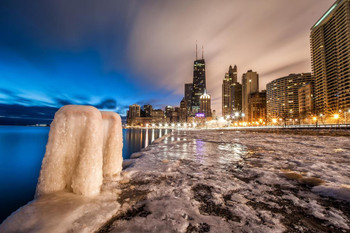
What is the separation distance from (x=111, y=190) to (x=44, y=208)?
106 centimetres

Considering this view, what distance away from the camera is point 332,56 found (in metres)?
114

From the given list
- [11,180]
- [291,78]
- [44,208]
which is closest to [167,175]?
[44,208]

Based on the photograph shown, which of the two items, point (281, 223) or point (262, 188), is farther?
point (262, 188)

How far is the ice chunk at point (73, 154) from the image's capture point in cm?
267

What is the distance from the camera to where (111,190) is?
9.75 ft

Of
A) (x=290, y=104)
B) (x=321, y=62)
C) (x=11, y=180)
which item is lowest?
(x=11, y=180)

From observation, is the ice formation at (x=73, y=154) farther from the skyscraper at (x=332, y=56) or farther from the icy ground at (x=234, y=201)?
the skyscraper at (x=332, y=56)

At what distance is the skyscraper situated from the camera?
99938 mm

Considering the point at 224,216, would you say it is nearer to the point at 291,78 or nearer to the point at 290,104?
the point at 290,104

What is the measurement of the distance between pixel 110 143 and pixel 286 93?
219 metres

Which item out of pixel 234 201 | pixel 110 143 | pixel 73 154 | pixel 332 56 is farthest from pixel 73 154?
pixel 332 56

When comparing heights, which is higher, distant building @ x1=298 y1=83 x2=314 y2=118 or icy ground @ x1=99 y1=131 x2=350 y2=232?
distant building @ x1=298 y1=83 x2=314 y2=118

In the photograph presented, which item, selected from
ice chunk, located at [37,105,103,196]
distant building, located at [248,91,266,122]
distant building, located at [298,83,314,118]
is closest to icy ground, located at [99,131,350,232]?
ice chunk, located at [37,105,103,196]

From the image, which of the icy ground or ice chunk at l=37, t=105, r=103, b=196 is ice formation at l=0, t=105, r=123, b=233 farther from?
the icy ground
